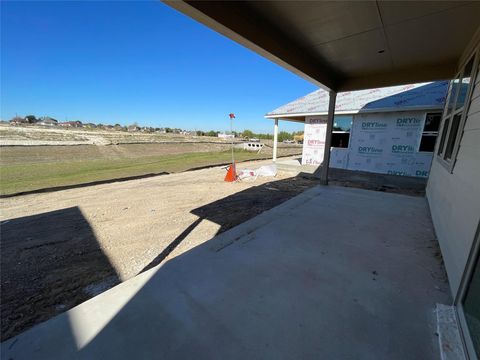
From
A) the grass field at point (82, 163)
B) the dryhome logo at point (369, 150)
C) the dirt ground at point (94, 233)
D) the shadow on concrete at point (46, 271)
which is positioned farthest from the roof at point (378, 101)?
the shadow on concrete at point (46, 271)

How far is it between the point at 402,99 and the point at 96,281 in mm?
9603

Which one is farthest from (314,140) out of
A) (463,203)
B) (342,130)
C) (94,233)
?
(94,233)

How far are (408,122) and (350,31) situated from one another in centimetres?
629

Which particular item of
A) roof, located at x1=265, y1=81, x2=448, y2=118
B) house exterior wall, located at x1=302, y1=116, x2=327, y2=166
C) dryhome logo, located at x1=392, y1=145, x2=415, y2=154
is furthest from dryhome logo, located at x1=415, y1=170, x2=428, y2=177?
house exterior wall, located at x1=302, y1=116, x2=327, y2=166

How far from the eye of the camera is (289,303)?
1.56m

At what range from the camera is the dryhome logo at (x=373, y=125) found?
7.66 metres

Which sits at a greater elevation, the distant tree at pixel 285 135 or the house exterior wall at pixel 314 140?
the house exterior wall at pixel 314 140

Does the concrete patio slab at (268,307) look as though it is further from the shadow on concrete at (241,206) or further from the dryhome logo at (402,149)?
the dryhome logo at (402,149)

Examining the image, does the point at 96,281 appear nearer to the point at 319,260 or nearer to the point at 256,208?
the point at 319,260

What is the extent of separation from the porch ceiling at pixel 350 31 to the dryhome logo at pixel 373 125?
403cm

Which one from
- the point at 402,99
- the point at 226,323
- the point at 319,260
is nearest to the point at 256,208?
the point at 319,260

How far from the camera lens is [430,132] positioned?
6.77m

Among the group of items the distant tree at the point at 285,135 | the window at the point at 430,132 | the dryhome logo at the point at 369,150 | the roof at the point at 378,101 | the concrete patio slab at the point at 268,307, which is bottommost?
the distant tree at the point at 285,135

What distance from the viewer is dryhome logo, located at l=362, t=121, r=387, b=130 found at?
7.66 meters
